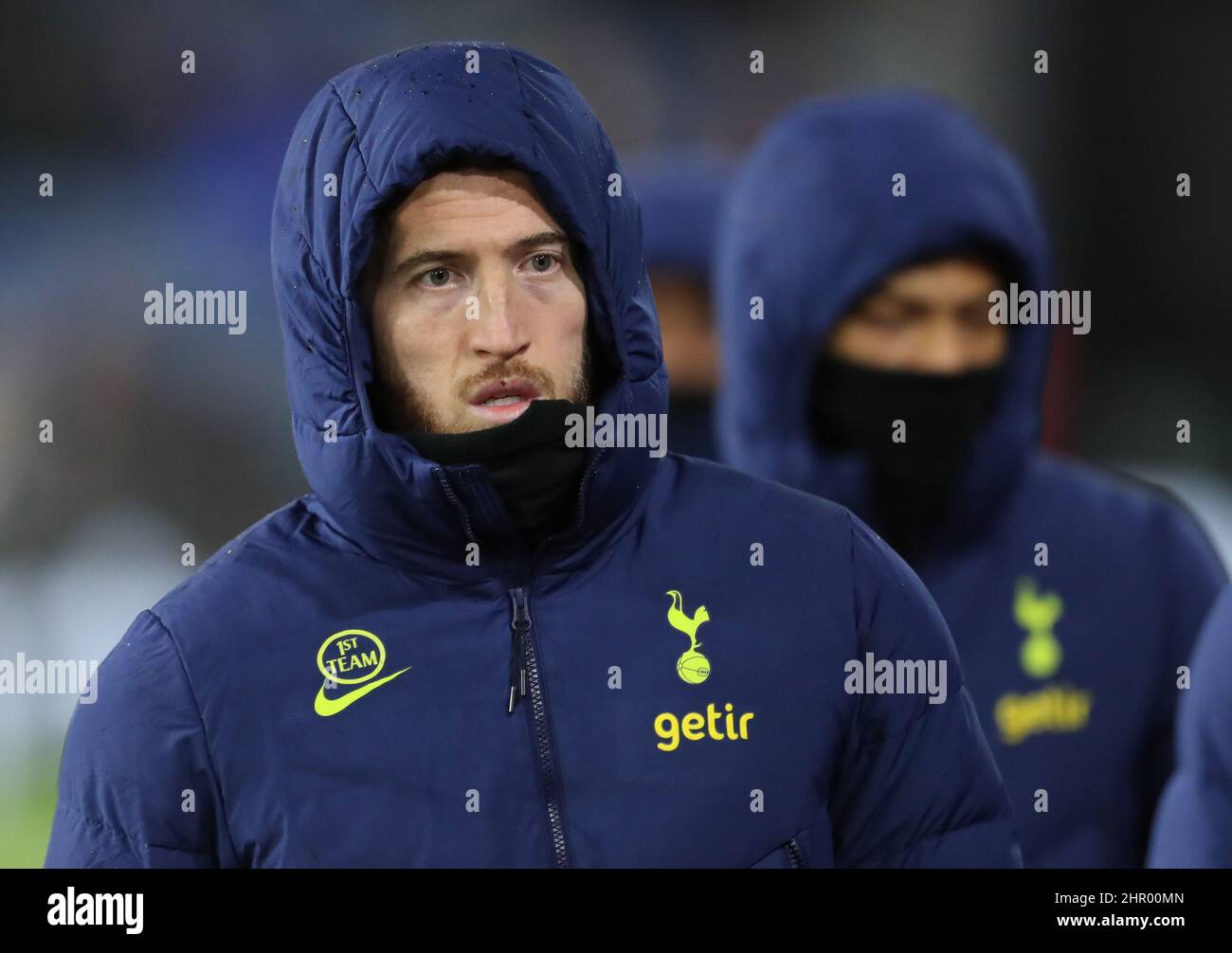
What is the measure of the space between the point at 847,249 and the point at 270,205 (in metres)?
1.49

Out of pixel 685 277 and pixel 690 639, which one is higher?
pixel 685 277

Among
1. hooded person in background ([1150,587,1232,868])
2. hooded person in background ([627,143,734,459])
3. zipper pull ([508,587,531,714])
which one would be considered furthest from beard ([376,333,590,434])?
hooded person in background ([627,143,734,459])

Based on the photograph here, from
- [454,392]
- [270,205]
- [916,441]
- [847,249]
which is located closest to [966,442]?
[916,441]

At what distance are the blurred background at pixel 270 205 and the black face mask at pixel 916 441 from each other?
0.84m

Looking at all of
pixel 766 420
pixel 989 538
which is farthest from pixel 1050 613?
pixel 766 420

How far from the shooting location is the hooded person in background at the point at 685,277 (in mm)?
4160

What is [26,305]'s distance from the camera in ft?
13.4

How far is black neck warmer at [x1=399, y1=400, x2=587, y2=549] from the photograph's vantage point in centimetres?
191

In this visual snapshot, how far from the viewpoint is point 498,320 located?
1.92m

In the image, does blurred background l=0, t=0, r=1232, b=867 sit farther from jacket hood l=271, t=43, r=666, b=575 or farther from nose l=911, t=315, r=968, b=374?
jacket hood l=271, t=43, r=666, b=575

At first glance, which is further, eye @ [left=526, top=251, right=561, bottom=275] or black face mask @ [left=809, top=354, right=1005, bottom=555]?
black face mask @ [left=809, top=354, right=1005, bottom=555]

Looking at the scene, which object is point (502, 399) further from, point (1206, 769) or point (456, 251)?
point (1206, 769)

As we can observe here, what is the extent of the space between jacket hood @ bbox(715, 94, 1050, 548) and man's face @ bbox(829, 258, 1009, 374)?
0.09ft
